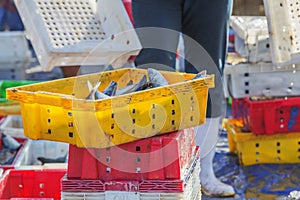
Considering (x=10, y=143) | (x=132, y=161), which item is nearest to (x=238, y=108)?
(x=10, y=143)

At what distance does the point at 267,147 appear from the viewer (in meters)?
3.48

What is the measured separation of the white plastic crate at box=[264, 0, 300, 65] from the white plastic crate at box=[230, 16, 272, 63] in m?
0.17

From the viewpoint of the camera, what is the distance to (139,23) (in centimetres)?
297

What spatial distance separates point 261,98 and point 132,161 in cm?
141

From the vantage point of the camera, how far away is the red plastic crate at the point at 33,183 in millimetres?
2717

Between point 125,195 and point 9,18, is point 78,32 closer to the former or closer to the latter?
point 125,195

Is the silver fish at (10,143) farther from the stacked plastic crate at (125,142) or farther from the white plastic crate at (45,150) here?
the stacked plastic crate at (125,142)

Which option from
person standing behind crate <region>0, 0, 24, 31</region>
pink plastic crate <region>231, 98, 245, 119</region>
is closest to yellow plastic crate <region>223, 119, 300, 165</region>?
pink plastic crate <region>231, 98, 245, 119</region>

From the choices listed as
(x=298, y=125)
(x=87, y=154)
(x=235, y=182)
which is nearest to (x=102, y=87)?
(x=87, y=154)

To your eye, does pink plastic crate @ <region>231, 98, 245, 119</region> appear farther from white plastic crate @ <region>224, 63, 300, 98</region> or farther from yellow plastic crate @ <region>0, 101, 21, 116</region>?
yellow plastic crate @ <region>0, 101, 21, 116</region>

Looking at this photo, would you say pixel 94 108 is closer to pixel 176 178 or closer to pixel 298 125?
pixel 176 178

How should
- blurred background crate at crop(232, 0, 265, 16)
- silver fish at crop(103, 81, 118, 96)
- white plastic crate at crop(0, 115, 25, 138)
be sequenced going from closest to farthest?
silver fish at crop(103, 81, 118, 96) → blurred background crate at crop(232, 0, 265, 16) → white plastic crate at crop(0, 115, 25, 138)

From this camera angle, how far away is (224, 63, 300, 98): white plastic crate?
3236 mm

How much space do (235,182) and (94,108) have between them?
4.53 feet
